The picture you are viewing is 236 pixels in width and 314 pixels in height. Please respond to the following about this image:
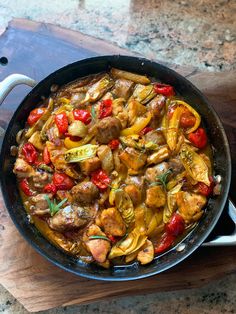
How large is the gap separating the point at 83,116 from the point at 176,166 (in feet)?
2.36

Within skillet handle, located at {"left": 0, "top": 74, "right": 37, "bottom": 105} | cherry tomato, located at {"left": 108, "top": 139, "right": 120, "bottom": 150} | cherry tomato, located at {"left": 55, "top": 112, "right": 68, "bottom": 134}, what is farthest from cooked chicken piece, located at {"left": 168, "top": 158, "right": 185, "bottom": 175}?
skillet handle, located at {"left": 0, "top": 74, "right": 37, "bottom": 105}

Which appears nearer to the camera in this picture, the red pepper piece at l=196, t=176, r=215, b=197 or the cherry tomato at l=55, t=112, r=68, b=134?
the red pepper piece at l=196, t=176, r=215, b=197

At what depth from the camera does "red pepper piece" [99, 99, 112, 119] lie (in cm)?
340

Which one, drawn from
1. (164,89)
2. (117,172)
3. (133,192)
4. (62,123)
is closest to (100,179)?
(117,172)

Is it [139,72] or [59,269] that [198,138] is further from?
[59,269]

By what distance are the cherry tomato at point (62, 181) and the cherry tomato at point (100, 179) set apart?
16cm

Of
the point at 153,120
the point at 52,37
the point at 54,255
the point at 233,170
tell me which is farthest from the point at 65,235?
the point at 52,37

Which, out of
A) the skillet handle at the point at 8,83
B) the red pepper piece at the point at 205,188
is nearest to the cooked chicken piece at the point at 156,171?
the red pepper piece at the point at 205,188

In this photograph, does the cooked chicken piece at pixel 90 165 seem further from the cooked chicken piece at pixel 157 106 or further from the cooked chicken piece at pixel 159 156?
the cooked chicken piece at pixel 157 106

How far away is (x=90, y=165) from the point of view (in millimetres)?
3246

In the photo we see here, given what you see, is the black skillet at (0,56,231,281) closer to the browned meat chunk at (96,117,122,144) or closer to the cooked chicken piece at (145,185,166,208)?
the cooked chicken piece at (145,185,166,208)

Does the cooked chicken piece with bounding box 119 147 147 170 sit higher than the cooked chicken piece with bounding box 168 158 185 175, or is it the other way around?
the cooked chicken piece with bounding box 119 147 147 170

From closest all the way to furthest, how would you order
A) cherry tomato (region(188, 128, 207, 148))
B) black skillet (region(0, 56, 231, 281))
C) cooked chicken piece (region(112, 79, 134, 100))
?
black skillet (region(0, 56, 231, 281))
cherry tomato (region(188, 128, 207, 148))
cooked chicken piece (region(112, 79, 134, 100))

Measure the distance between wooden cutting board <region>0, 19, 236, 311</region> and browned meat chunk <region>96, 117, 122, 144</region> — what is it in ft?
2.44
